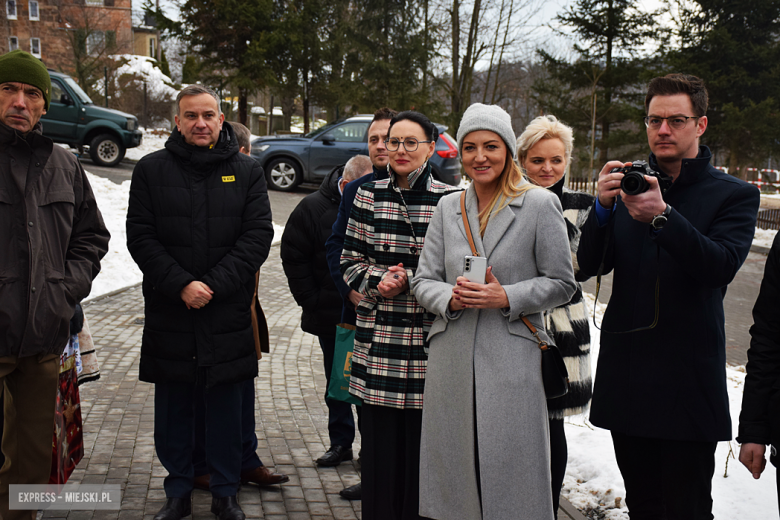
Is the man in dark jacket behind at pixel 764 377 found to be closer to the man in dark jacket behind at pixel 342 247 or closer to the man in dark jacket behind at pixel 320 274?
the man in dark jacket behind at pixel 342 247

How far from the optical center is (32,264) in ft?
10.2

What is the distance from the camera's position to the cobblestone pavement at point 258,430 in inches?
150

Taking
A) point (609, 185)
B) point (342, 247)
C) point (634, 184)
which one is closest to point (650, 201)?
point (634, 184)

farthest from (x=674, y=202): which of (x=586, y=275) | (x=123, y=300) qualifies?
(x=123, y=300)

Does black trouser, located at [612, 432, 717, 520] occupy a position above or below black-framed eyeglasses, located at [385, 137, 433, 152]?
below

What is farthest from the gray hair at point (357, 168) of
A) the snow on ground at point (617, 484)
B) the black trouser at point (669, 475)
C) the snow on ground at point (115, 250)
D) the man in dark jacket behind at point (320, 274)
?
the snow on ground at point (115, 250)

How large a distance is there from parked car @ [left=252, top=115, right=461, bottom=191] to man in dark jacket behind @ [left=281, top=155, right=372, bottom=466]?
40.8 ft

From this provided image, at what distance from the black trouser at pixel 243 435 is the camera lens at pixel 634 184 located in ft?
7.71

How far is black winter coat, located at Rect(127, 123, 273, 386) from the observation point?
354 centimetres

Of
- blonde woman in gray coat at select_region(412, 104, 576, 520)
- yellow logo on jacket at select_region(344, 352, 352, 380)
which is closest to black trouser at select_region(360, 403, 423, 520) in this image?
blonde woman in gray coat at select_region(412, 104, 576, 520)

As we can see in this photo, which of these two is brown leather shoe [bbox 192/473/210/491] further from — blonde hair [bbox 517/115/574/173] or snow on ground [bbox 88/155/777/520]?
blonde hair [bbox 517/115/574/173]

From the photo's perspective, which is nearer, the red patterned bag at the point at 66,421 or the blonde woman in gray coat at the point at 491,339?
the blonde woman in gray coat at the point at 491,339

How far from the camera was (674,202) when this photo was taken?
2.86m

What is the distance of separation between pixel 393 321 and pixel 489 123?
39.4 inches
